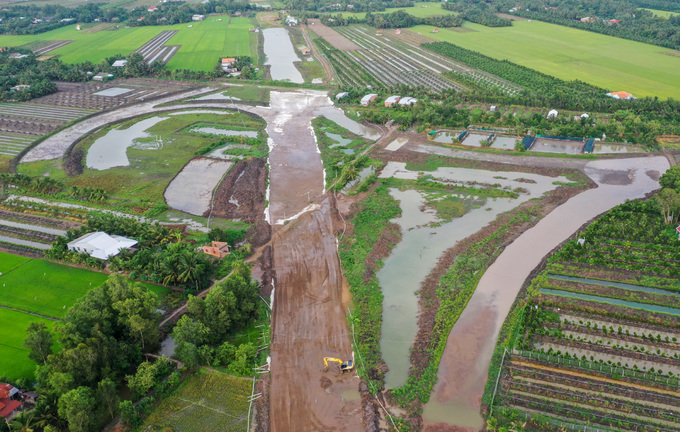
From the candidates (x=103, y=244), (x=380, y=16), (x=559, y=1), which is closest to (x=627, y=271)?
(x=103, y=244)

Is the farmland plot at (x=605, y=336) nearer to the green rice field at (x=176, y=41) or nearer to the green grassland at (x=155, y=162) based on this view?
the green grassland at (x=155, y=162)

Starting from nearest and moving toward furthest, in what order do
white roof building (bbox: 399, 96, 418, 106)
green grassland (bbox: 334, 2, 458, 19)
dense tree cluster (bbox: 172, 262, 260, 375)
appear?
dense tree cluster (bbox: 172, 262, 260, 375), white roof building (bbox: 399, 96, 418, 106), green grassland (bbox: 334, 2, 458, 19)

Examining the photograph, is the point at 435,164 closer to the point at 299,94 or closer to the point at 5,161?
the point at 299,94

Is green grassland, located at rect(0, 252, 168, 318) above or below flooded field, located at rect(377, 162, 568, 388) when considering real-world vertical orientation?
below

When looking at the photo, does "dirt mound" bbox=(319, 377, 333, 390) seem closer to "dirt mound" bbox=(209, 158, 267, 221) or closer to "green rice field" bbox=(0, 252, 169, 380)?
"green rice field" bbox=(0, 252, 169, 380)

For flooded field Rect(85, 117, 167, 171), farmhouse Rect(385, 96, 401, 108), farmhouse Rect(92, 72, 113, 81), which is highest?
farmhouse Rect(92, 72, 113, 81)

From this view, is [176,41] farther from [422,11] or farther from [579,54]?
[579,54]

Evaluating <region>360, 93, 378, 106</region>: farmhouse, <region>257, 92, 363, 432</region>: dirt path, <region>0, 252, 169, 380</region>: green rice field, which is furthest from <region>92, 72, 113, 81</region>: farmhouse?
<region>0, 252, 169, 380</region>: green rice field
